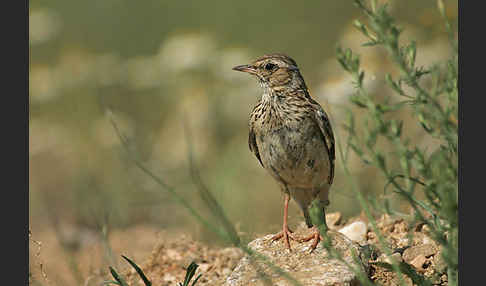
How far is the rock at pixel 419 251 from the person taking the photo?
4340 mm

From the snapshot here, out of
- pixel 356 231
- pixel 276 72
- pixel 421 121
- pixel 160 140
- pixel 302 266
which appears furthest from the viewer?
pixel 160 140

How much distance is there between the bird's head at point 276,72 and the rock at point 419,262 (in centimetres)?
187

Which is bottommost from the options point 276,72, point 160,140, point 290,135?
point 290,135

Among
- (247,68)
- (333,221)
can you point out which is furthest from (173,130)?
(333,221)

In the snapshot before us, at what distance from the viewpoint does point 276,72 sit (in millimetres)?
5762

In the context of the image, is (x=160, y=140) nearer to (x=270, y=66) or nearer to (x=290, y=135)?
(x=270, y=66)

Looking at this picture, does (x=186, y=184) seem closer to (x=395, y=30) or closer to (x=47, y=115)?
(x=47, y=115)

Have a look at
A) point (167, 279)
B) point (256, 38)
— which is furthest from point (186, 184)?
point (256, 38)

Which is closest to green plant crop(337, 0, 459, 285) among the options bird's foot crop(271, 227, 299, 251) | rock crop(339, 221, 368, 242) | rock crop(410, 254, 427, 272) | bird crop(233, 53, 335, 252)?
rock crop(410, 254, 427, 272)

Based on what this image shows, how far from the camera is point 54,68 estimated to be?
837cm

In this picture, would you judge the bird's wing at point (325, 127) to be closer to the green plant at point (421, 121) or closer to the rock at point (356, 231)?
the rock at point (356, 231)

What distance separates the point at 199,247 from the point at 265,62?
1.55 m

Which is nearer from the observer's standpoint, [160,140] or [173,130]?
[173,130]

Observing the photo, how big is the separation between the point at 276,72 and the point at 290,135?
678mm
